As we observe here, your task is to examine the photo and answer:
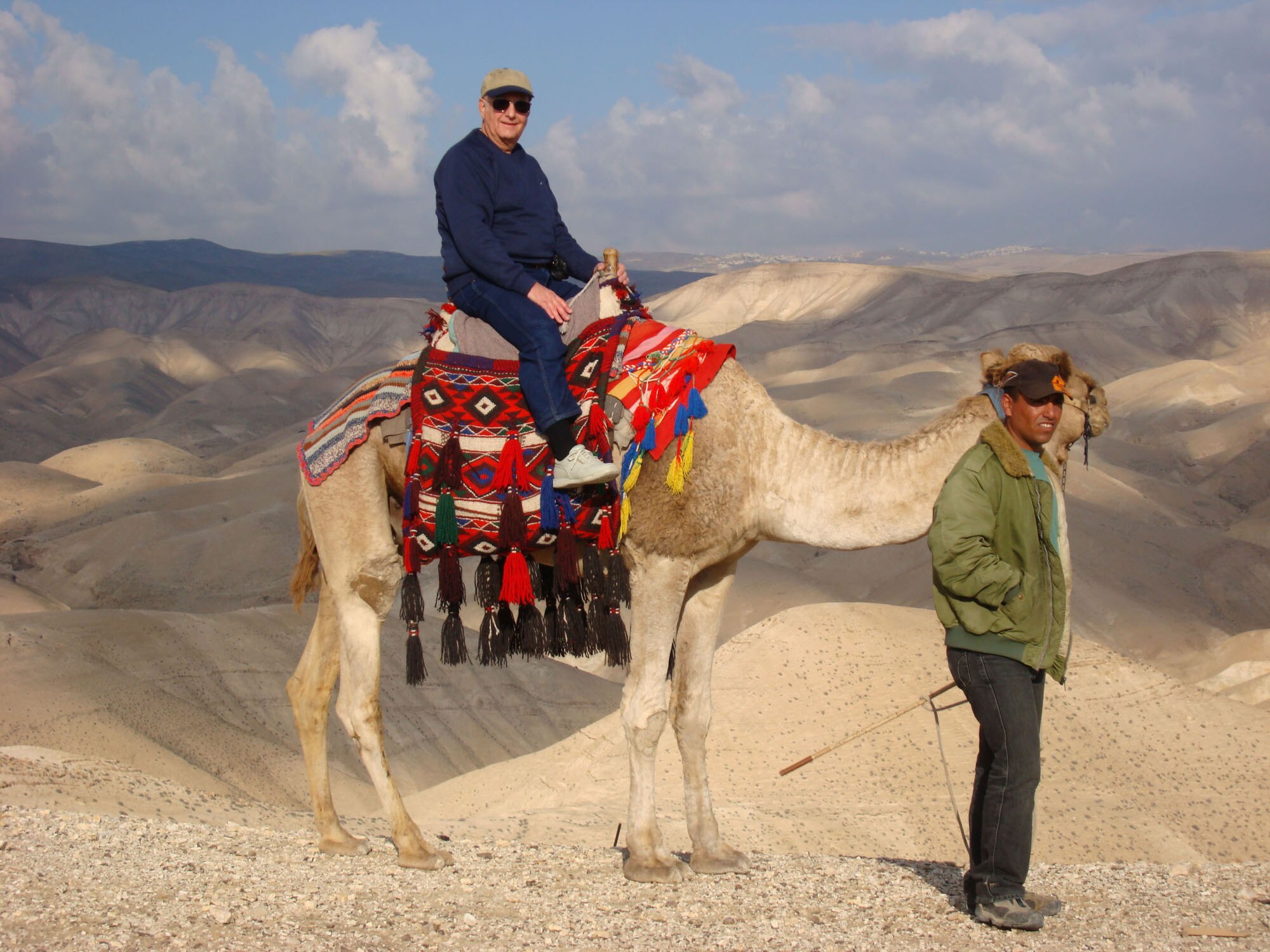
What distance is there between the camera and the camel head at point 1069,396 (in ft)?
16.7

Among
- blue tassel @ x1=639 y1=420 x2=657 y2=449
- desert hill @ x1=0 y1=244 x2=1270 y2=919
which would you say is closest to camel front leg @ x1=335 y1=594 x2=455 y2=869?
blue tassel @ x1=639 y1=420 x2=657 y2=449

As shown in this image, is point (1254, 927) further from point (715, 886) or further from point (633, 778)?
point (633, 778)

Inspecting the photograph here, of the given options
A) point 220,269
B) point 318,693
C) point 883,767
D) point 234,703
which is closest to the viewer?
point 318,693

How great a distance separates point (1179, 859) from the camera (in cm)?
917

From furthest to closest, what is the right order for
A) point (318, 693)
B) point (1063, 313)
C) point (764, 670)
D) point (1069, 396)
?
point (1063, 313)
point (764, 670)
point (318, 693)
point (1069, 396)

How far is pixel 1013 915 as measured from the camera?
4672 millimetres

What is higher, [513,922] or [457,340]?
[457,340]

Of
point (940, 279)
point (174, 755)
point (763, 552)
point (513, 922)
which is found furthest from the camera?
point (940, 279)

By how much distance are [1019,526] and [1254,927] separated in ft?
6.67

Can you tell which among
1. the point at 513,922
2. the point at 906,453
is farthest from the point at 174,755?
the point at 906,453

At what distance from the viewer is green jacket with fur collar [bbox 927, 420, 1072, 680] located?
4527 mm

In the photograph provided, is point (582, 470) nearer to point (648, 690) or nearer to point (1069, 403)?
point (648, 690)

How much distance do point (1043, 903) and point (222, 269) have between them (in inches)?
6335

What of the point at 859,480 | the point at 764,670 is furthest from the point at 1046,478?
the point at 764,670
